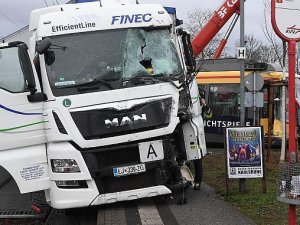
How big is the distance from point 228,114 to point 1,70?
443 inches

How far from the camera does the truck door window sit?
6859 millimetres

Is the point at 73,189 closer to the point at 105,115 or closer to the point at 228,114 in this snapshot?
the point at 105,115

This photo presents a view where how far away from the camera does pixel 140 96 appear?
6797mm

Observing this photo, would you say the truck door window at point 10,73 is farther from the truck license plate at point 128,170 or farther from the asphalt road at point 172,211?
the asphalt road at point 172,211

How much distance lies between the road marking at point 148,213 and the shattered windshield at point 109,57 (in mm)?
1904

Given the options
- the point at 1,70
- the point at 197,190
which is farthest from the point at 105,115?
the point at 197,190

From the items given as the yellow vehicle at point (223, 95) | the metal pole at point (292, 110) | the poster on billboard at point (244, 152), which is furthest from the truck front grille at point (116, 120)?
the yellow vehicle at point (223, 95)

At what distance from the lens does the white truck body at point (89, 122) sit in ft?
21.8

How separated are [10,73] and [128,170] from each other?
2159mm

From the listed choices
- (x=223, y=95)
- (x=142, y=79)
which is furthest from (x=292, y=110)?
(x=223, y=95)

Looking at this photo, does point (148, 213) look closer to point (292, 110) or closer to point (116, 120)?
point (116, 120)

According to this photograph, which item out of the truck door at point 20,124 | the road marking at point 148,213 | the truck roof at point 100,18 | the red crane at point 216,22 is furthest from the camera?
the red crane at point 216,22

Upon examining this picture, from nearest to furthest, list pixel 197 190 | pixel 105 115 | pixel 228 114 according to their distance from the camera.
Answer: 1. pixel 105 115
2. pixel 197 190
3. pixel 228 114

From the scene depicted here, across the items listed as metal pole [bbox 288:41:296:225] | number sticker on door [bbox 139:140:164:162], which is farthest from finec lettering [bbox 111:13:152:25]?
metal pole [bbox 288:41:296:225]
